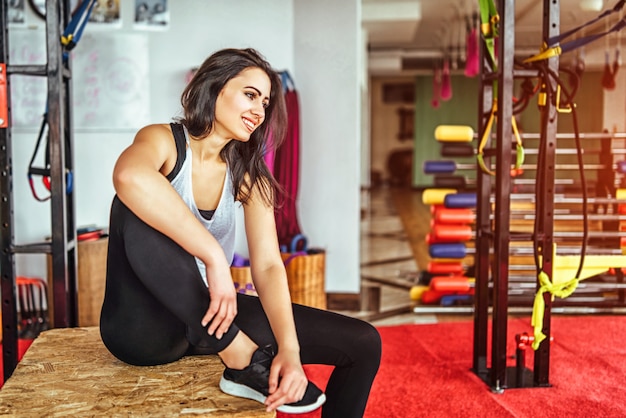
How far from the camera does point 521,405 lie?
2623 mm

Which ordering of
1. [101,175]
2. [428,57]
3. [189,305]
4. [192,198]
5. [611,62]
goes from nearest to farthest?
[189,305] → [192,198] → [101,175] → [611,62] → [428,57]

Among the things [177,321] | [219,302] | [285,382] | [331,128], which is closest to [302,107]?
[331,128]

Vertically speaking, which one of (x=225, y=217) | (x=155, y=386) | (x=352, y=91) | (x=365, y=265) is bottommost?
(x=365, y=265)

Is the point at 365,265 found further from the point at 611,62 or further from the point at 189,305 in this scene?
the point at 189,305

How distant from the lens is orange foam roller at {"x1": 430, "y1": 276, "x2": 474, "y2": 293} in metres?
4.27

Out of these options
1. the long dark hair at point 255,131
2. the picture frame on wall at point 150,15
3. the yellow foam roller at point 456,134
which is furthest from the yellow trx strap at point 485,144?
the picture frame on wall at point 150,15

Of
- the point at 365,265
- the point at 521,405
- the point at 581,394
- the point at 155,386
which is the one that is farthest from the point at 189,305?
the point at 365,265

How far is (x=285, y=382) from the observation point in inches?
58.9

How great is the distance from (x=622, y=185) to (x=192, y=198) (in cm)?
362

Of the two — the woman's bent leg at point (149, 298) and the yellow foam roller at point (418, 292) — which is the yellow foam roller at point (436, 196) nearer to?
the yellow foam roller at point (418, 292)

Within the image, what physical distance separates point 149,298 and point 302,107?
295 centimetres

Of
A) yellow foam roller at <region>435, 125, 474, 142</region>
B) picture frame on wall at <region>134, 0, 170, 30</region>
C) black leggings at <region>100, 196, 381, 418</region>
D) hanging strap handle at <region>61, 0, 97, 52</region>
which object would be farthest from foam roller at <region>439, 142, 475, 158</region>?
black leggings at <region>100, 196, 381, 418</region>

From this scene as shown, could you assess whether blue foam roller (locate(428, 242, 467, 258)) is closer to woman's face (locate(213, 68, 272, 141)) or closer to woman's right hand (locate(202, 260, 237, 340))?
woman's face (locate(213, 68, 272, 141))

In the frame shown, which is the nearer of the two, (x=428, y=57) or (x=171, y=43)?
(x=171, y=43)
